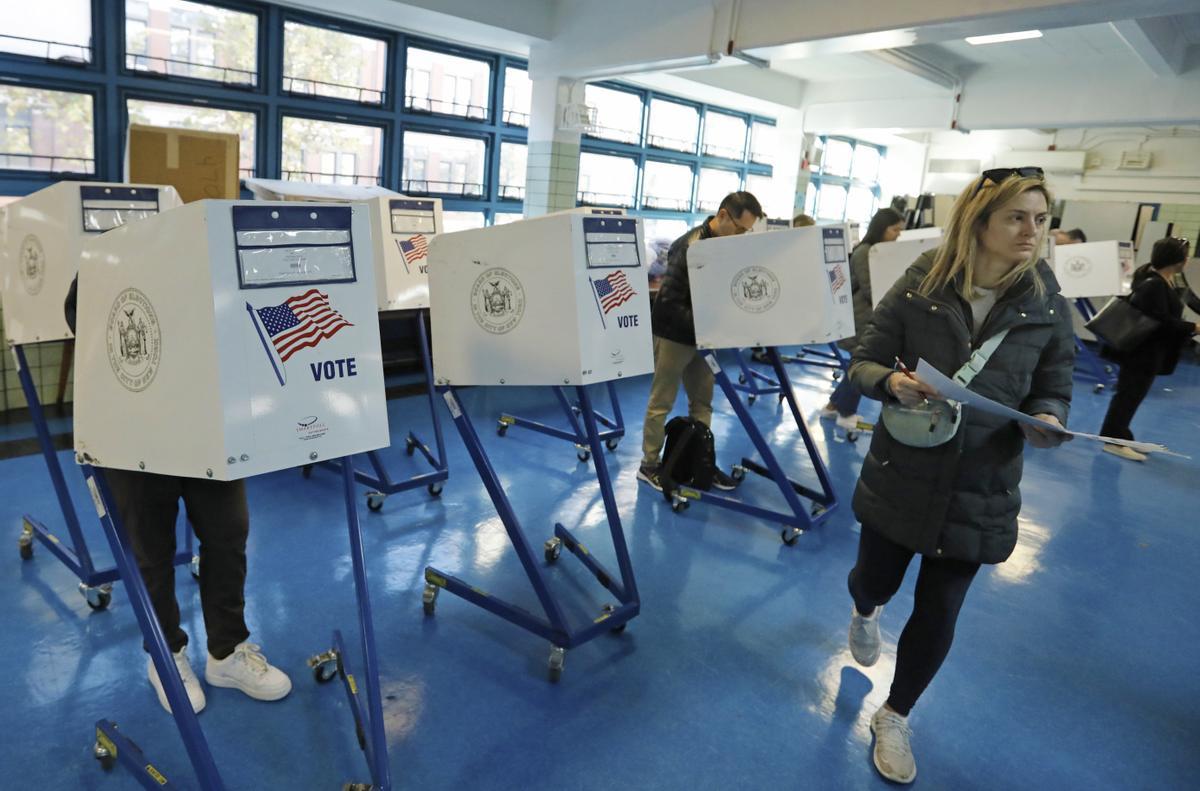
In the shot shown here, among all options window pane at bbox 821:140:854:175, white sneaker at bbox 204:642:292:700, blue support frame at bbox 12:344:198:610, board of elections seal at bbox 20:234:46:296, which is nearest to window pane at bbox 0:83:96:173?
board of elections seal at bbox 20:234:46:296

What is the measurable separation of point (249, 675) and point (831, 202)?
11.4 metres

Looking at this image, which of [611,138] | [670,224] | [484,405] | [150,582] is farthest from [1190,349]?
[150,582]

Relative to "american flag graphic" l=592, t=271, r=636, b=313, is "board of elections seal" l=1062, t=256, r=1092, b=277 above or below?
above

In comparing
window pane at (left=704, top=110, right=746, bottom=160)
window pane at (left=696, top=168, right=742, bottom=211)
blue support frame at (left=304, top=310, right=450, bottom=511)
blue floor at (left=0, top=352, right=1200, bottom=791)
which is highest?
window pane at (left=704, top=110, right=746, bottom=160)

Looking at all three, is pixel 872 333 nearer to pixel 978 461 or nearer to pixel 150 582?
pixel 978 461

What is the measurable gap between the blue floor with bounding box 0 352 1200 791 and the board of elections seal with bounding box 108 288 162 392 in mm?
934

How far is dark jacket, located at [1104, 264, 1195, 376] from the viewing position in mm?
4430

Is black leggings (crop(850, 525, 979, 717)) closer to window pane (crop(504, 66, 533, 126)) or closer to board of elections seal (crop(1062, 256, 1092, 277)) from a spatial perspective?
window pane (crop(504, 66, 533, 126))

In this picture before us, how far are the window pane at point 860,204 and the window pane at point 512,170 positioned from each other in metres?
6.81

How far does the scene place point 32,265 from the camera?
2275 mm

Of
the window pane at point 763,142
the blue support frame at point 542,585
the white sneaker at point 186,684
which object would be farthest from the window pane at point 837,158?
the white sneaker at point 186,684

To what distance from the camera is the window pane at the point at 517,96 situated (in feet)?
22.9

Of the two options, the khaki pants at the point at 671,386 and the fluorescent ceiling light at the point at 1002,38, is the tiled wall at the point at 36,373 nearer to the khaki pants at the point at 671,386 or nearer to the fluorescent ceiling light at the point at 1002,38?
the khaki pants at the point at 671,386

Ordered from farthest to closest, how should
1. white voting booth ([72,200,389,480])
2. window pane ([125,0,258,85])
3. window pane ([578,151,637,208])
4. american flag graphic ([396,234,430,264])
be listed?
window pane ([578,151,637,208]) → window pane ([125,0,258,85]) → american flag graphic ([396,234,430,264]) → white voting booth ([72,200,389,480])
